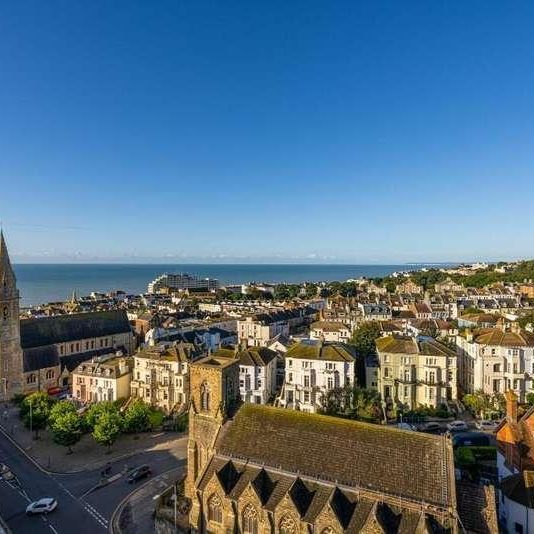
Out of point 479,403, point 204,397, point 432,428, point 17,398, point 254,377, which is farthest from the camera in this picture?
point 17,398

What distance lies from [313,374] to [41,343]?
4555 centimetres

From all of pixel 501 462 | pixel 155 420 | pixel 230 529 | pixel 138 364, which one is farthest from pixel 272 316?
pixel 230 529

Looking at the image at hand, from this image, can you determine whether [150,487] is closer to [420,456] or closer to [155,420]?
[155,420]

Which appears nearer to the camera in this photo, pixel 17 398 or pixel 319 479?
pixel 319 479

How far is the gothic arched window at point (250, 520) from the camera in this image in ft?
81.0

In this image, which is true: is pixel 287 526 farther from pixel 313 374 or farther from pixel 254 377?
pixel 254 377

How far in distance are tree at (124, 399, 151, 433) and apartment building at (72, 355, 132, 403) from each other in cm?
1057

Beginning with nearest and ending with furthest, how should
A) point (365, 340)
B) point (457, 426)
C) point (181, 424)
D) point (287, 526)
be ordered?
point (287, 526) → point (457, 426) → point (181, 424) → point (365, 340)

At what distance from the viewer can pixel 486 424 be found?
48.5 metres

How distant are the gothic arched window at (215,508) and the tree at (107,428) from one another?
820 inches

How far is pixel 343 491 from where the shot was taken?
77.2 feet

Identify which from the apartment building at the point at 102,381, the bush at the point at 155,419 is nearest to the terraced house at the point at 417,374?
the bush at the point at 155,419

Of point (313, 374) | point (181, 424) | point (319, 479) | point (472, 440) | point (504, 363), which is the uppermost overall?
point (319, 479)

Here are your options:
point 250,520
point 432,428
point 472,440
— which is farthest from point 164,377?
point 472,440
